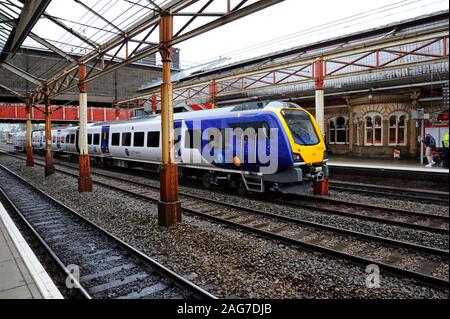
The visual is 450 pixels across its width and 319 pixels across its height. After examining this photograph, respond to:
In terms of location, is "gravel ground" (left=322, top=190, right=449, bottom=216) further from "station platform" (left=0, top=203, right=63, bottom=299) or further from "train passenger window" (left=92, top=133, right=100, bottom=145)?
"train passenger window" (left=92, top=133, right=100, bottom=145)

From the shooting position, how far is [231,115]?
10312 millimetres

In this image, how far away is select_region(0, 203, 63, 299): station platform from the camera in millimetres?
3672

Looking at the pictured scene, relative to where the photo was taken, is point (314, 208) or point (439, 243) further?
point (314, 208)

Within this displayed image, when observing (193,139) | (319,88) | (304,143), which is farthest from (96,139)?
(304,143)

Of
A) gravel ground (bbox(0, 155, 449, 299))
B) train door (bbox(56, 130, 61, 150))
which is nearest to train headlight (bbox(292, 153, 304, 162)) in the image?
gravel ground (bbox(0, 155, 449, 299))

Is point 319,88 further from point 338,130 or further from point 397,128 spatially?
point 338,130

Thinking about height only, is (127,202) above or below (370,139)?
below

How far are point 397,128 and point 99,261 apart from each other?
18933 mm

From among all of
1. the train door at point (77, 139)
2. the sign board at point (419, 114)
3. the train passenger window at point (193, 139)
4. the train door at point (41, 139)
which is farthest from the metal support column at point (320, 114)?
the train door at point (41, 139)

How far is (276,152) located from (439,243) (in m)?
4.48

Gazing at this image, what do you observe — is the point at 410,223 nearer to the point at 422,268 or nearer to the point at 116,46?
the point at 422,268

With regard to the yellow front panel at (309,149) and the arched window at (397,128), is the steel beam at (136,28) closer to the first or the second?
the yellow front panel at (309,149)

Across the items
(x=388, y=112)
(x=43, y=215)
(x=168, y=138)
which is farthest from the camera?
(x=388, y=112)

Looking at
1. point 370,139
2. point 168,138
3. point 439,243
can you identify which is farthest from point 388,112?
point 168,138
